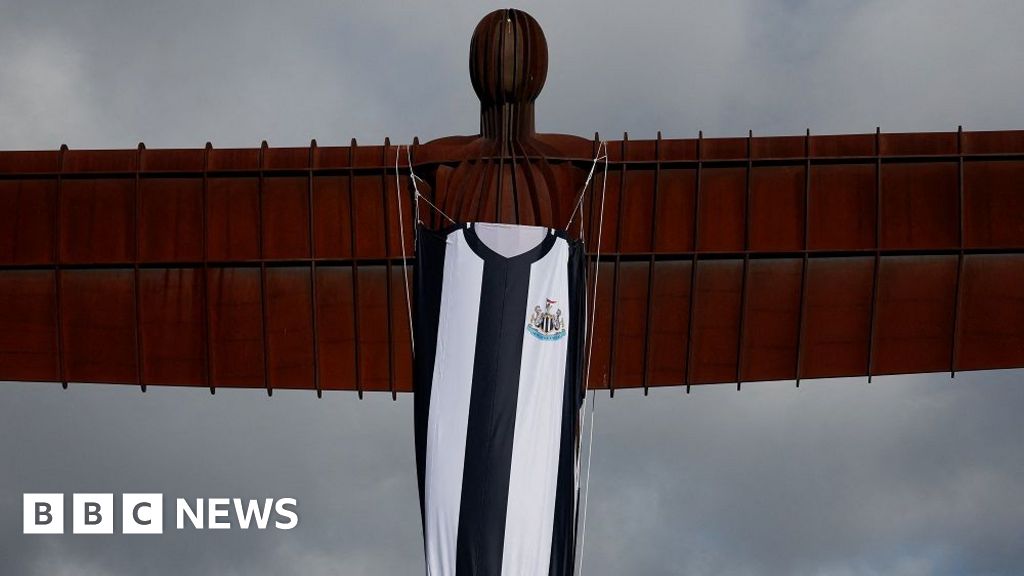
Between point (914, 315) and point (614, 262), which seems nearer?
point (614, 262)

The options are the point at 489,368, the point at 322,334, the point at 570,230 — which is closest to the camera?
the point at 489,368

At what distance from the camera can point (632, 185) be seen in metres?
35.5

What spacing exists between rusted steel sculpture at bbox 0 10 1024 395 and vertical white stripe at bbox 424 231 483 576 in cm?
391

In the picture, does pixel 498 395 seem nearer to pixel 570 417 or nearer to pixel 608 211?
pixel 570 417

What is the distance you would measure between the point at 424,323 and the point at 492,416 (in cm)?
211

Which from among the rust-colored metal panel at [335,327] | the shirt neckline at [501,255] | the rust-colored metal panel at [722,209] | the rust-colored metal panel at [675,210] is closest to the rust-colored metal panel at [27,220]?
the rust-colored metal panel at [335,327]

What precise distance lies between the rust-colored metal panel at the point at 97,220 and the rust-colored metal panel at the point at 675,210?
982 cm

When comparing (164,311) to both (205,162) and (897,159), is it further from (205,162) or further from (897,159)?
(897,159)

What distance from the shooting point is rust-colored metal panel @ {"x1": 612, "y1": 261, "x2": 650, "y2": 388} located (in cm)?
3591

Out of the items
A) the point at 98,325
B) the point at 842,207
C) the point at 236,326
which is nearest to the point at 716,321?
the point at 842,207

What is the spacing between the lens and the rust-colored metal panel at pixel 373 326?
36.1m

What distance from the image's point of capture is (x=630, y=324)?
1423 inches

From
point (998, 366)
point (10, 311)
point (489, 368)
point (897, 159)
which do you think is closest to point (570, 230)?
point (489, 368)

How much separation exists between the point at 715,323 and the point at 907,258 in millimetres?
3726
